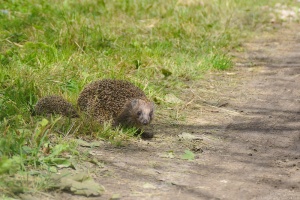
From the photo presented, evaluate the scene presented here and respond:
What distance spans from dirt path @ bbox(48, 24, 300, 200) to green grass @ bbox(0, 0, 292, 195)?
0.34 meters

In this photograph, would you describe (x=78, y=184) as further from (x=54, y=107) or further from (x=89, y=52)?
(x=89, y=52)

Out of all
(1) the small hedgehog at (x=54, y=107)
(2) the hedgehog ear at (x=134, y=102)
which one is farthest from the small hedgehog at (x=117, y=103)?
(1) the small hedgehog at (x=54, y=107)

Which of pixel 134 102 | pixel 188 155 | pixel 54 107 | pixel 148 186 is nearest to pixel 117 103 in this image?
pixel 134 102

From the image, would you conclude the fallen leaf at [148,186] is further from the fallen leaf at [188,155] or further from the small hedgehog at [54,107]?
the small hedgehog at [54,107]

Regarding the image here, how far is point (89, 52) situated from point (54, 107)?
8.09 feet

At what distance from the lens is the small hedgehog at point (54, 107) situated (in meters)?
5.96

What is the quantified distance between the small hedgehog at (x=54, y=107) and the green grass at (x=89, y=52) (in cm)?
15

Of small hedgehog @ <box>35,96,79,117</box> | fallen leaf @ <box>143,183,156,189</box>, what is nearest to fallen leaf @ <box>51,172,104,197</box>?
fallen leaf @ <box>143,183,156,189</box>

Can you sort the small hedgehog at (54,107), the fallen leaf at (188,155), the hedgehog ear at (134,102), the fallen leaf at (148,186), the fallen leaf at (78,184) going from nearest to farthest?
the fallen leaf at (78,184) → the fallen leaf at (148,186) → the fallen leaf at (188,155) → the small hedgehog at (54,107) → the hedgehog ear at (134,102)

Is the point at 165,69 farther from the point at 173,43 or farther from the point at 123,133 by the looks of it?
the point at 123,133

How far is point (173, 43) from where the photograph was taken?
9500 millimetres

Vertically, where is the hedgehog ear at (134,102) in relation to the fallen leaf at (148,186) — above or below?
above

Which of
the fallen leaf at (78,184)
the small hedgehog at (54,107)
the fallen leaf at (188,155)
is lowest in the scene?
the fallen leaf at (188,155)

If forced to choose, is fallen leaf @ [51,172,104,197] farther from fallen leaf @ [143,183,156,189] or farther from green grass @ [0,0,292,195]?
fallen leaf @ [143,183,156,189]
